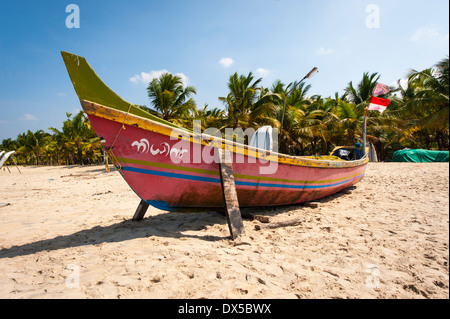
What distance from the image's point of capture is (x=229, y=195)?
3.09 m

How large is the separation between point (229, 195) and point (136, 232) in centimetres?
145

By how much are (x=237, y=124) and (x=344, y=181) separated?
9934 millimetres

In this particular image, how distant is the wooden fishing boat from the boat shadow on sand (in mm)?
369

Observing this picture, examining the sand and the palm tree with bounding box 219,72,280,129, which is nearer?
the sand

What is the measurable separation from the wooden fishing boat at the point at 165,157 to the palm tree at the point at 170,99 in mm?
13335

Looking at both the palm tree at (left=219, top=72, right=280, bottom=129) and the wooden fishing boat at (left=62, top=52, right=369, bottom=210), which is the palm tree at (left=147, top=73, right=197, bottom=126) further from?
the wooden fishing boat at (left=62, top=52, right=369, bottom=210)

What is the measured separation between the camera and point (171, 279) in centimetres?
186

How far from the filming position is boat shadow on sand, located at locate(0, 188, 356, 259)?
2.72m

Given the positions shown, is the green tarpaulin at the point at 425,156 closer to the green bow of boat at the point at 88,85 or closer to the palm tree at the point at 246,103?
the palm tree at the point at 246,103

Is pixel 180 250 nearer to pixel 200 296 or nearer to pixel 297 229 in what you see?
pixel 200 296

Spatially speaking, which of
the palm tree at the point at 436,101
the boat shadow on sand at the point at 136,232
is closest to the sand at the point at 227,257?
the boat shadow on sand at the point at 136,232

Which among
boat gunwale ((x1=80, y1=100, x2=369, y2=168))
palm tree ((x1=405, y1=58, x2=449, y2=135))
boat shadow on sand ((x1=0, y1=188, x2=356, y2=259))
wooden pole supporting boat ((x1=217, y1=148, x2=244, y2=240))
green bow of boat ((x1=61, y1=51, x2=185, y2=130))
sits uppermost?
palm tree ((x1=405, y1=58, x2=449, y2=135))

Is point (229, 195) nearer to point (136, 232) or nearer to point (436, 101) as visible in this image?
point (136, 232)

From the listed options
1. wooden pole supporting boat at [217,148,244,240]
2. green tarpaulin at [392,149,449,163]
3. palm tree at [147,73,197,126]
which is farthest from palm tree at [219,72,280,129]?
wooden pole supporting boat at [217,148,244,240]
